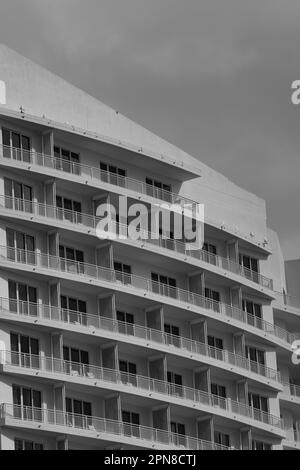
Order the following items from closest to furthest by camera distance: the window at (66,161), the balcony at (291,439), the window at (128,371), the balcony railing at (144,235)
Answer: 1. the balcony railing at (144,235)
2. the window at (128,371)
3. the window at (66,161)
4. the balcony at (291,439)

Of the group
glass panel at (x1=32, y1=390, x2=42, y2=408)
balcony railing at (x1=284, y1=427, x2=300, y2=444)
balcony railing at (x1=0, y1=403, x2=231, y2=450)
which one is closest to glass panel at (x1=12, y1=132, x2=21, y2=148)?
glass panel at (x1=32, y1=390, x2=42, y2=408)

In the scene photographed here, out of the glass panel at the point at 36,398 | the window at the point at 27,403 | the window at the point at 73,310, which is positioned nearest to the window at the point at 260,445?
the window at the point at 73,310

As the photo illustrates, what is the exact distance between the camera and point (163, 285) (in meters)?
106

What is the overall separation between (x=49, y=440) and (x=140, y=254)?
13265 mm

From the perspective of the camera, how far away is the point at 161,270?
106500 mm

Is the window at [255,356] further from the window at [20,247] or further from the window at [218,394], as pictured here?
the window at [20,247]

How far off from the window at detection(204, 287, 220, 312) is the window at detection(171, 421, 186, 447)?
7756 millimetres

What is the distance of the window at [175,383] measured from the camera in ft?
341

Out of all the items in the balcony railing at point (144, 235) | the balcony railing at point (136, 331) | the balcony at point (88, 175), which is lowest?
the balcony railing at point (136, 331)

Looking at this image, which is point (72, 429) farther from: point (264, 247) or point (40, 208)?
point (264, 247)

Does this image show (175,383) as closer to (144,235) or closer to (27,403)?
(144,235)

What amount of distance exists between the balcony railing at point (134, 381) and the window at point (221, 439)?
4.76ft

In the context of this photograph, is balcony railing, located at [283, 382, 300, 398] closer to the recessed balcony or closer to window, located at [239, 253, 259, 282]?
the recessed balcony
